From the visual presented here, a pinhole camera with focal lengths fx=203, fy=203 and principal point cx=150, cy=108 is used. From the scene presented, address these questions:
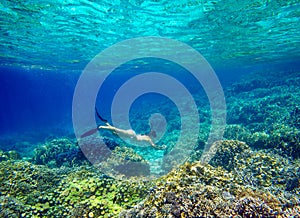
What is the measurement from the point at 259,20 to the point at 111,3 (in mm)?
13378

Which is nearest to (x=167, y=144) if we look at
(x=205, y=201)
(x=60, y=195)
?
(x=60, y=195)

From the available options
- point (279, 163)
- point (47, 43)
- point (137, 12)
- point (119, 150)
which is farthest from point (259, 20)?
point (47, 43)

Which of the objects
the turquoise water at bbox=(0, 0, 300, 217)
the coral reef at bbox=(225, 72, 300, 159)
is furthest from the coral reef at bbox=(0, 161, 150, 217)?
the coral reef at bbox=(225, 72, 300, 159)

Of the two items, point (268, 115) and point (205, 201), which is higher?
point (205, 201)

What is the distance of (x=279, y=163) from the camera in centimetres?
820

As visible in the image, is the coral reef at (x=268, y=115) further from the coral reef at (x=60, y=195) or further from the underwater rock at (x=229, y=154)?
the coral reef at (x=60, y=195)

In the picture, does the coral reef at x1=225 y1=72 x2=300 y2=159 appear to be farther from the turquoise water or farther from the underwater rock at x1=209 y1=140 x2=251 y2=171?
the underwater rock at x1=209 y1=140 x2=251 y2=171

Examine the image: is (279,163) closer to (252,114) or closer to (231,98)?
(252,114)

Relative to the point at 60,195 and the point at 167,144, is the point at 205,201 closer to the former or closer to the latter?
the point at 60,195

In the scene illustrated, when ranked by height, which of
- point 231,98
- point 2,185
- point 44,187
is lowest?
point 231,98

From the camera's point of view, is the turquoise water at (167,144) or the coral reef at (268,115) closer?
the turquoise water at (167,144)

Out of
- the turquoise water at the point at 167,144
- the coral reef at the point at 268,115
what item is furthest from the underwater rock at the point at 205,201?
the coral reef at the point at 268,115

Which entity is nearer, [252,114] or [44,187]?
[44,187]

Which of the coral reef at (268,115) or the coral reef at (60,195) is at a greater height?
the coral reef at (60,195)
